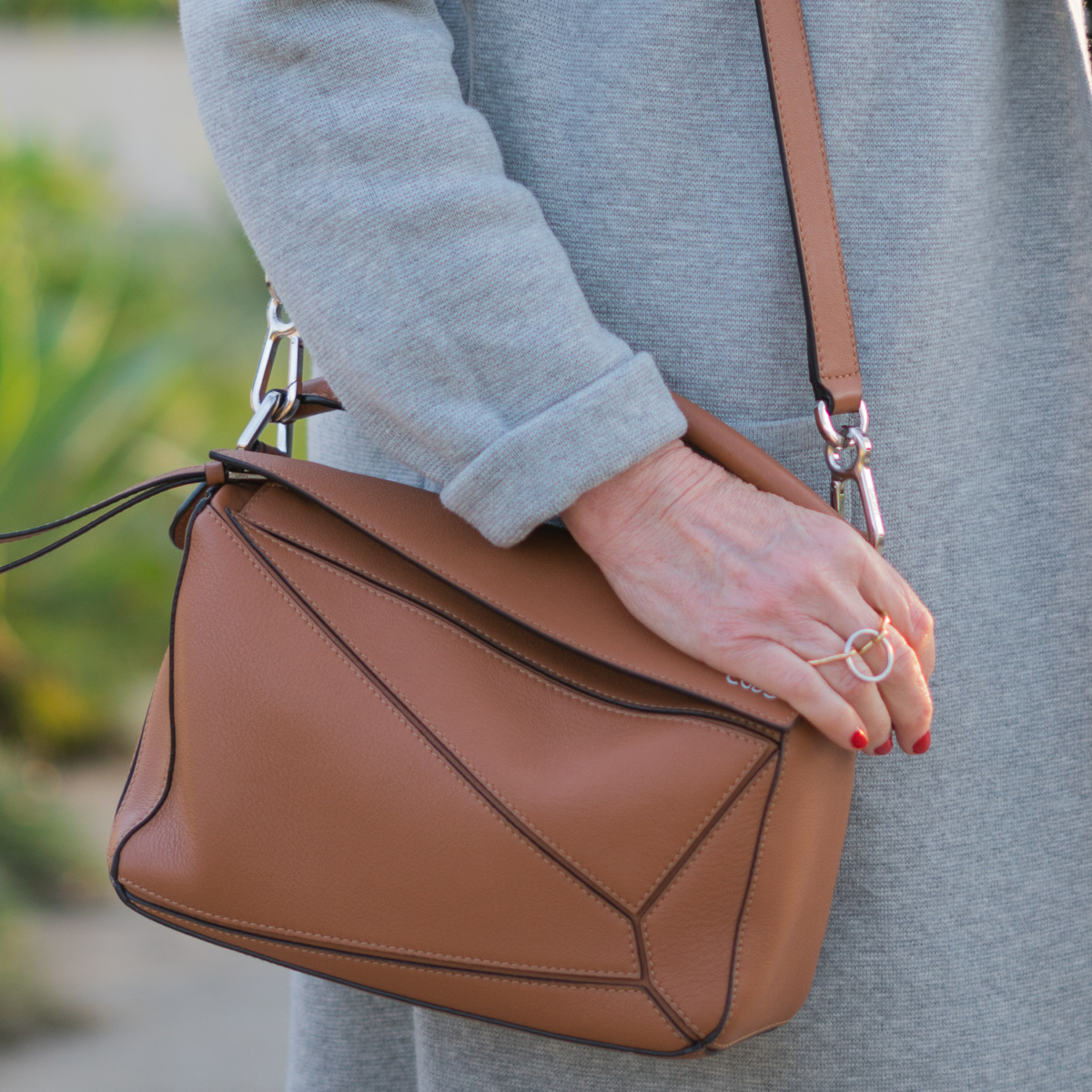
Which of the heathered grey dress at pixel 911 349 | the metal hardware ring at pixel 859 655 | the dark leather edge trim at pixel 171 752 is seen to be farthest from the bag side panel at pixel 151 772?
the metal hardware ring at pixel 859 655

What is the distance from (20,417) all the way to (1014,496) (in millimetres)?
2857

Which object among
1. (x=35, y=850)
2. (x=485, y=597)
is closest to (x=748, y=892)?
(x=485, y=597)

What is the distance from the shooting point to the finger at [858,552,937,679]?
69 cm

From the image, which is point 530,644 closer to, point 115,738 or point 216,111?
point 216,111

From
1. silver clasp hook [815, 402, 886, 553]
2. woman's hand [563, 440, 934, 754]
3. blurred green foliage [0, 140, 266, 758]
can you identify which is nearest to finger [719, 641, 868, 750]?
woman's hand [563, 440, 934, 754]

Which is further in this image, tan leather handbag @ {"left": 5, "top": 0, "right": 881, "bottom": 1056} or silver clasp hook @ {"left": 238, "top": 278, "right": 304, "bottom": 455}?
silver clasp hook @ {"left": 238, "top": 278, "right": 304, "bottom": 455}

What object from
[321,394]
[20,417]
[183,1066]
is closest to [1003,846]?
[321,394]

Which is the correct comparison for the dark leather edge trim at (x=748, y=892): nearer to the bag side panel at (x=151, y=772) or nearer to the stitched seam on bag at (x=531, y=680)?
the stitched seam on bag at (x=531, y=680)

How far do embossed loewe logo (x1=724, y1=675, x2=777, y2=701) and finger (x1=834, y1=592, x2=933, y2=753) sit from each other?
0.18 feet

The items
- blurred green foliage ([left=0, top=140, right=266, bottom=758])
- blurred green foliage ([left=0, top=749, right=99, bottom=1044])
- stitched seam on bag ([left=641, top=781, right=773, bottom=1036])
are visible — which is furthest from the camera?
blurred green foliage ([left=0, top=140, right=266, bottom=758])

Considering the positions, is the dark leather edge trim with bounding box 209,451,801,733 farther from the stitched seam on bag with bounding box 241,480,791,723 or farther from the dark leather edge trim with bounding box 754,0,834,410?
the dark leather edge trim with bounding box 754,0,834,410

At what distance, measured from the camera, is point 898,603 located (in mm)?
700

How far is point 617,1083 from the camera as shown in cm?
88

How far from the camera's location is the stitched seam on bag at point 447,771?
0.69m
